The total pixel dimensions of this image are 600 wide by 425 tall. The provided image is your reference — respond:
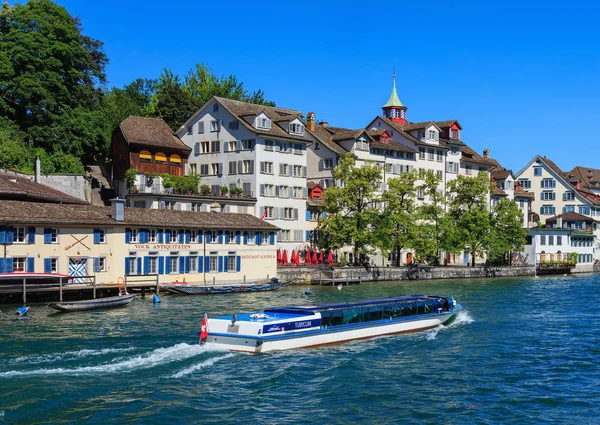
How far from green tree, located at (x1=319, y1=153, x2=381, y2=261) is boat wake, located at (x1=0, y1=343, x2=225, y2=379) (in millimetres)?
49687

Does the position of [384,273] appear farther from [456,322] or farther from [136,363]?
[136,363]

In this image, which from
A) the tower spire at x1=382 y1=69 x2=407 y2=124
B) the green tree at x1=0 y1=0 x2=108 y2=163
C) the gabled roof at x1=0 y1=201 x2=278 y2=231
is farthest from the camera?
the tower spire at x1=382 y1=69 x2=407 y2=124

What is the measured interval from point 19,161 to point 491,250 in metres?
58.7

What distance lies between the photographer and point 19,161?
74.4 meters

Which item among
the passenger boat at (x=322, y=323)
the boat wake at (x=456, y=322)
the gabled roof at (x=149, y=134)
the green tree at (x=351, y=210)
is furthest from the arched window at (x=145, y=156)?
the passenger boat at (x=322, y=323)

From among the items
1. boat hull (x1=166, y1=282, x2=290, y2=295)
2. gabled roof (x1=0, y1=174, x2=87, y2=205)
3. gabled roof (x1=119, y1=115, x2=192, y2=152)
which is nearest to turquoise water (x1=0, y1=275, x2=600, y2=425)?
boat hull (x1=166, y1=282, x2=290, y2=295)

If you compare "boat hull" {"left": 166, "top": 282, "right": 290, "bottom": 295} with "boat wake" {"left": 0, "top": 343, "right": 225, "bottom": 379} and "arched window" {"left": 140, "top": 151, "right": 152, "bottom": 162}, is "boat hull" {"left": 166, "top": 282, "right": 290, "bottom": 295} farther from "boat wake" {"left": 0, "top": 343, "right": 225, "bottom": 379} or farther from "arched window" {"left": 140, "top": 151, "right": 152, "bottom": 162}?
"boat wake" {"left": 0, "top": 343, "right": 225, "bottom": 379}

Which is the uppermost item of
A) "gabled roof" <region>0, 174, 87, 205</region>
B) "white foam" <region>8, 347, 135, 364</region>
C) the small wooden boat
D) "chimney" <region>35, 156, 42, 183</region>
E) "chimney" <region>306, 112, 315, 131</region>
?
"chimney" <region>306, 112, 315, 131</region>

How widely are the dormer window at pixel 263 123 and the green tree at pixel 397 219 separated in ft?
50.0

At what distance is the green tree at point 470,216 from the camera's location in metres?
98.9

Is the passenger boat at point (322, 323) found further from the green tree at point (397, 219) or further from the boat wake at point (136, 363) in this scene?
the green tree at point (397, 219)

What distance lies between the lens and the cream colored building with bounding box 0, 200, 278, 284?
183ft

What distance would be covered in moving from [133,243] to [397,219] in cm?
3491

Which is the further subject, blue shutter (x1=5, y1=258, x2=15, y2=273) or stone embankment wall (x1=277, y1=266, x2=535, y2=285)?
stone embankment wall (x1=277, y1=266, x2=535, y2=285)
